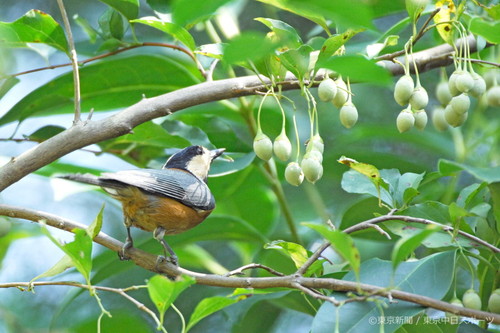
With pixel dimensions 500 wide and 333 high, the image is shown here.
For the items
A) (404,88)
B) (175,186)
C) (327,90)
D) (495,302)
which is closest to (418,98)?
(404,88)

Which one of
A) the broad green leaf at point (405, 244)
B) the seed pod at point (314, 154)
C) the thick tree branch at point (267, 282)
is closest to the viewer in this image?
the broad green leaf at point (405, 244)

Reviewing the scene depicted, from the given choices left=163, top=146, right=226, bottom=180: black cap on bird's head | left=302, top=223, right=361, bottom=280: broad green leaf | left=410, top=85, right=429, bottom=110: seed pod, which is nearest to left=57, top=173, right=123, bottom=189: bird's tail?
left=163, top=146, right=226, bottom=180: black cap on bird's head

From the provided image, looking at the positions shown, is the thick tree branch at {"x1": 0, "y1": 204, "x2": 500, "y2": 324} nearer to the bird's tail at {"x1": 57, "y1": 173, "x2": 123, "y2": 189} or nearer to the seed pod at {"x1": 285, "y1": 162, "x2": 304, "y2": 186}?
the bird's tail at {"x1": 57, "y1": 173, "x2": 123, "y2": 189}

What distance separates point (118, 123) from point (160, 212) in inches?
30.4

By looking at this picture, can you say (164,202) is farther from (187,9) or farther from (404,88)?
(187,9)

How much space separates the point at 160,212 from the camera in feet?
8.63

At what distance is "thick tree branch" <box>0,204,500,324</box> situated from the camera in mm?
1479

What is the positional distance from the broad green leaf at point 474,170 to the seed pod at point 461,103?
10.8 inches

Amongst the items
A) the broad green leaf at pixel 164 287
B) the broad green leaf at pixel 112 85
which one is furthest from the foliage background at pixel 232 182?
the broad green leaf at pixel 164 287

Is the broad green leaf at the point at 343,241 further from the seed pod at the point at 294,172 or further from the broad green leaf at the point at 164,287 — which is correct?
the seed pod at the point at 294,172

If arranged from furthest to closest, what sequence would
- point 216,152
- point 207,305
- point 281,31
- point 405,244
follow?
point 216,152
point 281,31
point 207,305
point 405,244

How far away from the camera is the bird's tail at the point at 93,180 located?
1.86m

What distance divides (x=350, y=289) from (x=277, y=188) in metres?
1.27

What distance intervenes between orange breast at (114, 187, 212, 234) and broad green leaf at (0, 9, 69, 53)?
63cm
